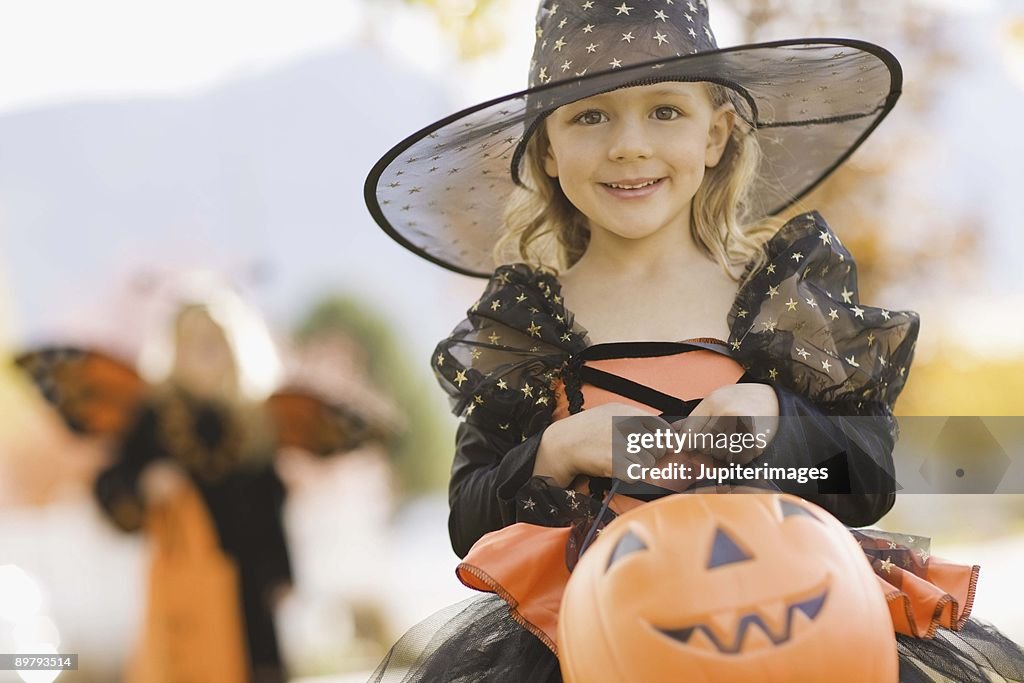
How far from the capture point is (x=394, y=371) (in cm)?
539

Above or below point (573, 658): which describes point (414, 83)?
above

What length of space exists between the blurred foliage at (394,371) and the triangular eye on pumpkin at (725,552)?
13.7 feet

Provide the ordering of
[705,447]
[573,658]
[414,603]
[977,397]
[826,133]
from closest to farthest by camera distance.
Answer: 1. [573,658]
2. [705,447]
3. [826,133]
4. [977,397]
5. [414,603]

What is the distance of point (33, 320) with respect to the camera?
519cm

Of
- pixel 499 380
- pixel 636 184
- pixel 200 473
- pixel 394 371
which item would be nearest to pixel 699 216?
pixel 636 184

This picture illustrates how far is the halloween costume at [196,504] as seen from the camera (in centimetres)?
380

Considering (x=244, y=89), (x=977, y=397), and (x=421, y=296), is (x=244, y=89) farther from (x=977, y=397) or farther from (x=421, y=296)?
(x=977, y=397)

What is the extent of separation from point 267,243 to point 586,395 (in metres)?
3.72

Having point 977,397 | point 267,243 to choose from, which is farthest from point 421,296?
point 977,397

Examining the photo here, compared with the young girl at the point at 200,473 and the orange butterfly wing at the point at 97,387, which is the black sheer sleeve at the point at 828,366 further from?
the orange butterfly wing at the point at 97,387

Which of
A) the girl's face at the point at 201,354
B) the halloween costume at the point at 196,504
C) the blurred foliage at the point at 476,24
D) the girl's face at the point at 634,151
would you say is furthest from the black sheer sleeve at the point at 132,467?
the girl's face at the point at 634,151

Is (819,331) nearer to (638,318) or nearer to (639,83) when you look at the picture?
(638,318)

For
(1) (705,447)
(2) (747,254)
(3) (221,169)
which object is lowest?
(1) (705,447)

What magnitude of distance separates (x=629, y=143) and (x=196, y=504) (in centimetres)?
270
